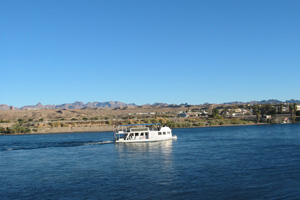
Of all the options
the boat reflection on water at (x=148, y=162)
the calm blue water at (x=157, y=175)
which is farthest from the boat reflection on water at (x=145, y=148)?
→ the calm blue water at (x=157, y=175)

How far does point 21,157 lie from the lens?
164 feet

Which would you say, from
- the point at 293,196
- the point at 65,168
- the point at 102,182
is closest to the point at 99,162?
the point at 65,168

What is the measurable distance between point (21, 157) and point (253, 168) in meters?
31.7

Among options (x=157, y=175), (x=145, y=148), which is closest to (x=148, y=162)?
(x=157, y=175)

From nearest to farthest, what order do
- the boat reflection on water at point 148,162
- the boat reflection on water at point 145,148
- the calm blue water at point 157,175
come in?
the calm blue water at point 157,175 → the boat reflection on water at point 148,162 → the boat reflection on water at point 145,148

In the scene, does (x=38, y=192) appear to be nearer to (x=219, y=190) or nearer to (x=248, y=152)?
(x=219, y=190)

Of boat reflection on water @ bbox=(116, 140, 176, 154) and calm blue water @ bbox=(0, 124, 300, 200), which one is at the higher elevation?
boat reflection on water @ bbox=(116, 140, 176, 154)

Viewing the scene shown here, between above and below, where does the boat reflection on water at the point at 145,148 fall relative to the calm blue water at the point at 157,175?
above

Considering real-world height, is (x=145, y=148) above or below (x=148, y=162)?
above


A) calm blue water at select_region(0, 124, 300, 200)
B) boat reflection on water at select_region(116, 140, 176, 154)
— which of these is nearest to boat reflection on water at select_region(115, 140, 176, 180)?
calm blue water at select_region(0, 124, 300, 200)

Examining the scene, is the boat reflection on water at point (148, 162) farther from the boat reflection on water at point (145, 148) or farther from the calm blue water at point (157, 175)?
the boat reflection on water at point (145, 148)

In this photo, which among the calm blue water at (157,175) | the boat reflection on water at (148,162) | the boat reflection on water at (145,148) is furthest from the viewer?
the boat reflection on water at (145,148)

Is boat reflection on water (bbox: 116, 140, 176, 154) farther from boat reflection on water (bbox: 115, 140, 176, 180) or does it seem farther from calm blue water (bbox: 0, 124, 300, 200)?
calm blue water (bbox: 0, 124, 300, 200)

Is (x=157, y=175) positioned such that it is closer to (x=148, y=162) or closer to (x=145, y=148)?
(x=148, y=162)
